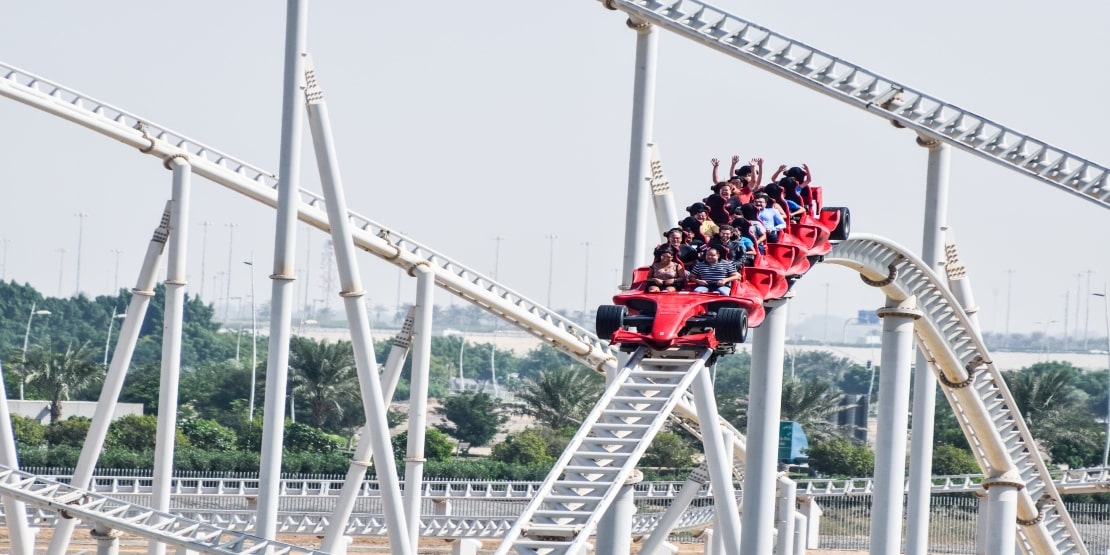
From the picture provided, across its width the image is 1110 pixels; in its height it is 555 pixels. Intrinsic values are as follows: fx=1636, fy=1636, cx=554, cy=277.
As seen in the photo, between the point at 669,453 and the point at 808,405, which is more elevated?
the point at 808,405

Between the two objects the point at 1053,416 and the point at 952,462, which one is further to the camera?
the point at 1053,416

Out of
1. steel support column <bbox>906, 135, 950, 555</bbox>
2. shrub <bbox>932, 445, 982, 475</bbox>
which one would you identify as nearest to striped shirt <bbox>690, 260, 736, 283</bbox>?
steel support column <bbox>906, 135, 950, 555</bbox>

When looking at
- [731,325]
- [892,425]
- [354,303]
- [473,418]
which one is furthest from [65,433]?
[731,325]

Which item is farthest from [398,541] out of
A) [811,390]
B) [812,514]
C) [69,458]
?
[811,390]

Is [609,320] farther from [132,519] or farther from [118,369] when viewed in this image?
[118,369]

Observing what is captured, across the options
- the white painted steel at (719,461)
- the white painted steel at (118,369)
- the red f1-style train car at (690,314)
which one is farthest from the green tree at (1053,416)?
the red f1-style train car at (690,314)

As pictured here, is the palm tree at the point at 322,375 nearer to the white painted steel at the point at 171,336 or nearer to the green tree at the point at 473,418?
the green tree at the point at 473,418
